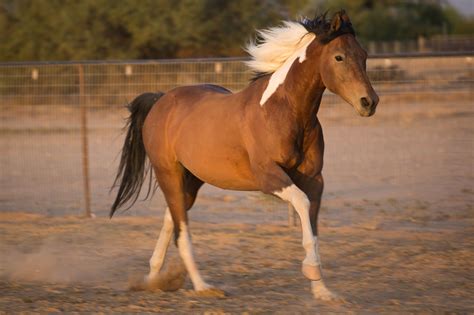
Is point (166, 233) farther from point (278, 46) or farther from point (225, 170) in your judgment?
point (278, 46)

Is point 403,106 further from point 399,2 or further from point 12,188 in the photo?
point 399,2

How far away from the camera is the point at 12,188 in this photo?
41.9 feet

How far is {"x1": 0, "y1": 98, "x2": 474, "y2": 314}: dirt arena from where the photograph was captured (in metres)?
6.24

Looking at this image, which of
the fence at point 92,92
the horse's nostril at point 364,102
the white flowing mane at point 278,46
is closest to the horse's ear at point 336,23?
the white flowing mane at point 278,46

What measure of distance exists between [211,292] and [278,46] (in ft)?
6.23

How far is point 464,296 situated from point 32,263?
3871 mm

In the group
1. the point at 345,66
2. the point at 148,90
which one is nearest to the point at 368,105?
the point at 345,66

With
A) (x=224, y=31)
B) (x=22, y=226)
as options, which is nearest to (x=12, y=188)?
(x=22, y=226)

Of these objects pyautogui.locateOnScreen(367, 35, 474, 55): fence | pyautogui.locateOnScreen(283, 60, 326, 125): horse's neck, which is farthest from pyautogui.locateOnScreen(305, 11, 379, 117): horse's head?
pyautogui.locateOnScreen(367, 35, 474, 55): fence

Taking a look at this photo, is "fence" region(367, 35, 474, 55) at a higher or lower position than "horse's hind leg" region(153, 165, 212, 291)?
higher

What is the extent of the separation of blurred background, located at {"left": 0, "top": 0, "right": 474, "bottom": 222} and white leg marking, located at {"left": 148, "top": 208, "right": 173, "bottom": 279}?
6.52 feet

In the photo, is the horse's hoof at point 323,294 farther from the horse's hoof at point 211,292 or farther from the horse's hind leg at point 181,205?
the horse's hind leg at point 181,205

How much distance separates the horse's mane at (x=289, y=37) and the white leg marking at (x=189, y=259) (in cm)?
134

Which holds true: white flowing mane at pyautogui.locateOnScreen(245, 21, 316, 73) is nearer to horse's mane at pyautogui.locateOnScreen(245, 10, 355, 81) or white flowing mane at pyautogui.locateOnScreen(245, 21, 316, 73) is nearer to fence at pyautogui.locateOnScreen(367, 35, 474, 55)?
horse's mane at pyautogui.locateOnScreen(245, 10, 355, 81)
